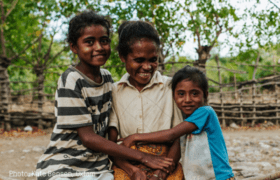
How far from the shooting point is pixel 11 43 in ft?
24.7

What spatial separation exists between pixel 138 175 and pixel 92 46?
83 centimetres

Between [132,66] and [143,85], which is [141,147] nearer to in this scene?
[143,85]

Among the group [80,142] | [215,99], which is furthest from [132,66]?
[215,99]

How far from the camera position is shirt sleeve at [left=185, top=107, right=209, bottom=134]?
4.41 ft

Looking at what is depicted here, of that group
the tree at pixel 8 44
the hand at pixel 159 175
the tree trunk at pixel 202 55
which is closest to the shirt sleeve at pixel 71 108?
the hand at pixel 159 175

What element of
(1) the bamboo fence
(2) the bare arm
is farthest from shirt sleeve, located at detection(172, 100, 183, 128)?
(1) the bamboo fence

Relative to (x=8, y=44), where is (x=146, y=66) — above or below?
below

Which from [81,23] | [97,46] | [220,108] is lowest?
[220,108]

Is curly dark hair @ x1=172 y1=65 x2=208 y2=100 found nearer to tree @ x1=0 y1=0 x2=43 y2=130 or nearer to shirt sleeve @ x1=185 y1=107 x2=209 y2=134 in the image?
shirt sleeve @ x1=185 y1=107 x2=209 y2=134

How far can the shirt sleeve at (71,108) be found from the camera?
4.13ft

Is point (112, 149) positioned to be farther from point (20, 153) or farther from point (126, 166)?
point (20, 153)

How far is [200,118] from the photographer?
1358 millimetres

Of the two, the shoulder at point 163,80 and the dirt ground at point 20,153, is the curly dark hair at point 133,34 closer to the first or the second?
the shoulder at point 163,80

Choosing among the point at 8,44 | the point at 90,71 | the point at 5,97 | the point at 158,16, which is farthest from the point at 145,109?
the point at 8,44
